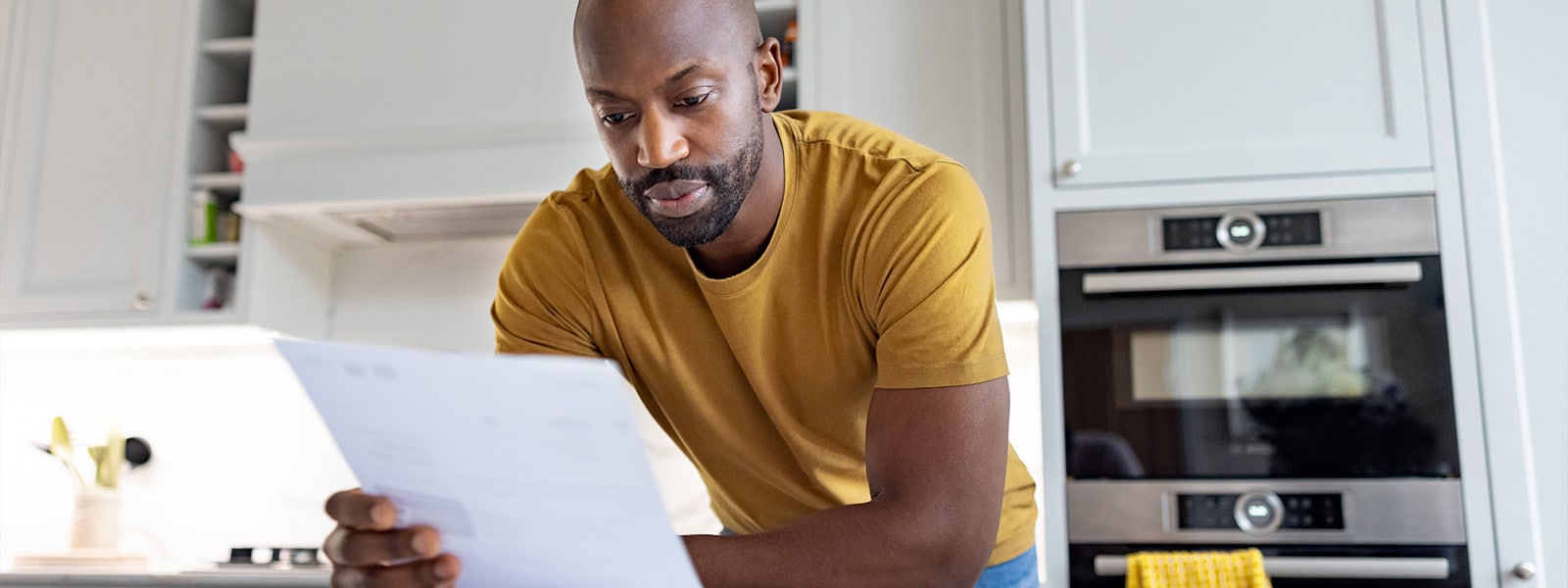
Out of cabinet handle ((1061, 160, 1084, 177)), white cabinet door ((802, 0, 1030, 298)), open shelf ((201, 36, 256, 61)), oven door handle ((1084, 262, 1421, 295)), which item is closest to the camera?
oven door handle ((1084, 262, 1421, 295))

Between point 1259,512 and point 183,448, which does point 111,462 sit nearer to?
point 183,448

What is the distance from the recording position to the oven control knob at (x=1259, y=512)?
1861 mm

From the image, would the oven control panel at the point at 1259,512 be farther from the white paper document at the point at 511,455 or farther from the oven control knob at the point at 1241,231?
the white paper document at the point at 511,455

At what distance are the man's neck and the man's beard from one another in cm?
2

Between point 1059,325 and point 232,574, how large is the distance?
1598mm

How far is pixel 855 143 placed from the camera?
1.20 m

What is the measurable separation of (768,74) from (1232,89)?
3.55 ft

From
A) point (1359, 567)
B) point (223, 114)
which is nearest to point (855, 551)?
point (1359, 567)

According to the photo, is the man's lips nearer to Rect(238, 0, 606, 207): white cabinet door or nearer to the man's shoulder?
the man's shoulder

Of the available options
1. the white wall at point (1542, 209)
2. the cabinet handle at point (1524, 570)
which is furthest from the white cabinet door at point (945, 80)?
the cabinet handle at point (1524, 570)

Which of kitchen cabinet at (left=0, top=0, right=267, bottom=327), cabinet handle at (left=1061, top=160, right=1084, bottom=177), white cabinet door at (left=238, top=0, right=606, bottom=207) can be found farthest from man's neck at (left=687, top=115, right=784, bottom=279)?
kitchen cabinet at (left=0, top=0, right=267, bottom=327)

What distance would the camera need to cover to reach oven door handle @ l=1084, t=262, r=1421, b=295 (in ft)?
6.16

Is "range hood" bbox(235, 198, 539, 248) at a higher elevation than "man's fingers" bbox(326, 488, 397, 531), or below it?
higher

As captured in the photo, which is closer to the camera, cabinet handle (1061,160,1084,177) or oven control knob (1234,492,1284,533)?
oven control knob (1234,492,1284,533)
